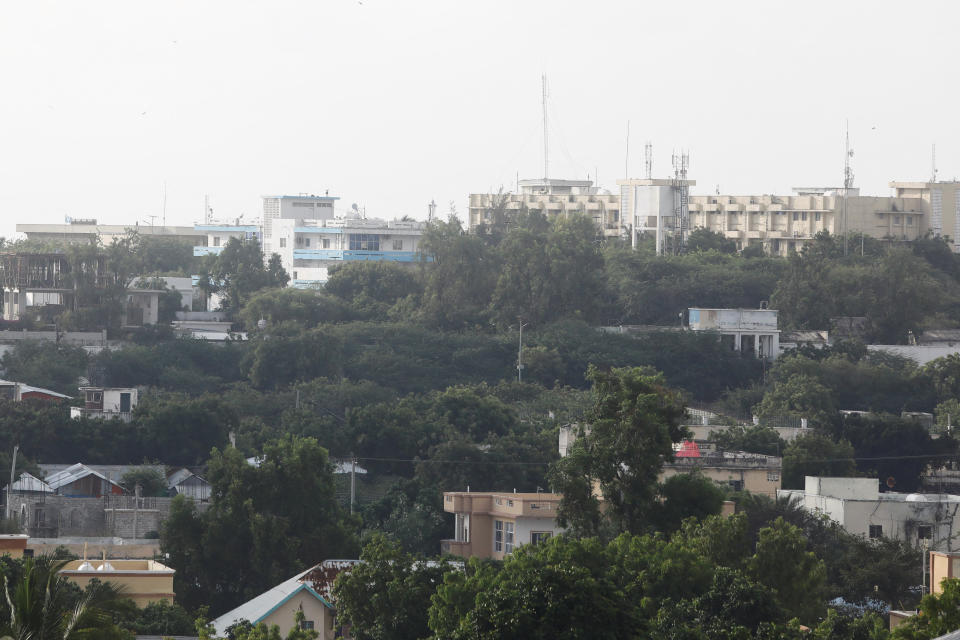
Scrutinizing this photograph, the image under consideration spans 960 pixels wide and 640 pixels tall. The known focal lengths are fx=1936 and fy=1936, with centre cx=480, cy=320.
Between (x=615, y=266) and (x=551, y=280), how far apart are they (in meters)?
5.93

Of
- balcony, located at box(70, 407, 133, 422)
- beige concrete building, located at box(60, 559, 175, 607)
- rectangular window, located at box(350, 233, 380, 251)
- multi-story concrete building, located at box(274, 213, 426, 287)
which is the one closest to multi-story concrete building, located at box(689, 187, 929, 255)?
multi-story concrete building, located at box(274, 213, 426, 287)

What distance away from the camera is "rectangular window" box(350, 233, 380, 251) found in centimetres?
7106

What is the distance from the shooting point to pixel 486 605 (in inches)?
657

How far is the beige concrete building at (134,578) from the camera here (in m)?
23.2

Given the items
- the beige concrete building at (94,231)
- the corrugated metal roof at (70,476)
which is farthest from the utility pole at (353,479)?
the beige concrete building at (94,231)

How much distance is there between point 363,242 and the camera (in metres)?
71.1

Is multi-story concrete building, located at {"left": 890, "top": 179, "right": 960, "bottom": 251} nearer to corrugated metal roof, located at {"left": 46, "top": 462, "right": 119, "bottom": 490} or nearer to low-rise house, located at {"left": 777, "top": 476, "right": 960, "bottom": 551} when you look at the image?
low-rise house, located at {"left": 777, "top": 476, "right": 960, "bottom": 551}

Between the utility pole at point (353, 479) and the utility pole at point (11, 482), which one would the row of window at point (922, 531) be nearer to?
the utility pole at point (353, 479)

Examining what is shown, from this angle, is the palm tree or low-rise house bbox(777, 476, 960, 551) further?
low-rise house bbox(777, 476, 960, 551)

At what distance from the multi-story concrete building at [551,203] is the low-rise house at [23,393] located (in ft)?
88.4

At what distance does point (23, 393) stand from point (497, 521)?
16.1 meters

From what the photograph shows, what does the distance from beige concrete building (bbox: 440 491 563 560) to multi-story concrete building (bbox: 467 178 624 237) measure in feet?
121

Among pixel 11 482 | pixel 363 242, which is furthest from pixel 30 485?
pixel 363 242

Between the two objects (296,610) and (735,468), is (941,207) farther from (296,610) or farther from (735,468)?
(296,610)
